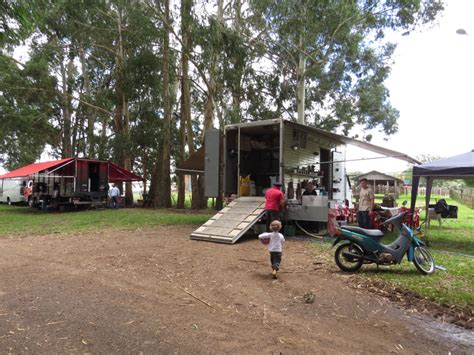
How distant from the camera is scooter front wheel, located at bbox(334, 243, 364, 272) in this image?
21.3ft

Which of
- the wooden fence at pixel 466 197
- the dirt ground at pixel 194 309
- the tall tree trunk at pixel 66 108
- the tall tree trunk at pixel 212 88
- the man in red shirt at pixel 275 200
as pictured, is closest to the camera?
the dirt ground at pixel 194 309

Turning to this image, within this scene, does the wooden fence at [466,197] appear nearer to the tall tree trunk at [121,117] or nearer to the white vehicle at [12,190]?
the tall tree trunk at [121,117]

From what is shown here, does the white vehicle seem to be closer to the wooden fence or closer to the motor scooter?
the motor scooter

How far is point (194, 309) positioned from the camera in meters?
4.60

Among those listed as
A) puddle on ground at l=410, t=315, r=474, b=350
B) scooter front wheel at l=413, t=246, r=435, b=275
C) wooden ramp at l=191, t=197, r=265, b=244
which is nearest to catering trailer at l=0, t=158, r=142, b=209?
wooden ramp at l=191, t=197, r=265, b=244

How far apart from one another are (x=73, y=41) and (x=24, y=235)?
16.9m

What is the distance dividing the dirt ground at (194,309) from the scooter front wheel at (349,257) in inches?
11.9

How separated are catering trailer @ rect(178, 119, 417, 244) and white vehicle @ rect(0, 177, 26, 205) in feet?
54.0

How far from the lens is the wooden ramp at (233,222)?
9.57 metres

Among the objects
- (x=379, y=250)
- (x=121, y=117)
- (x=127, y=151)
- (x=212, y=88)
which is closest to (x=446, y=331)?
(x=379, y=250)

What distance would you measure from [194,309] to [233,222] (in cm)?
571

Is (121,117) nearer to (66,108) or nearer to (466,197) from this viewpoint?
(66,108)

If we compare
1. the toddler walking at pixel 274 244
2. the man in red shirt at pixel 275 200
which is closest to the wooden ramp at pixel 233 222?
the man in red shirt at pixel 275 200

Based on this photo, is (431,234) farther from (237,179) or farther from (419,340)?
(419,340)
